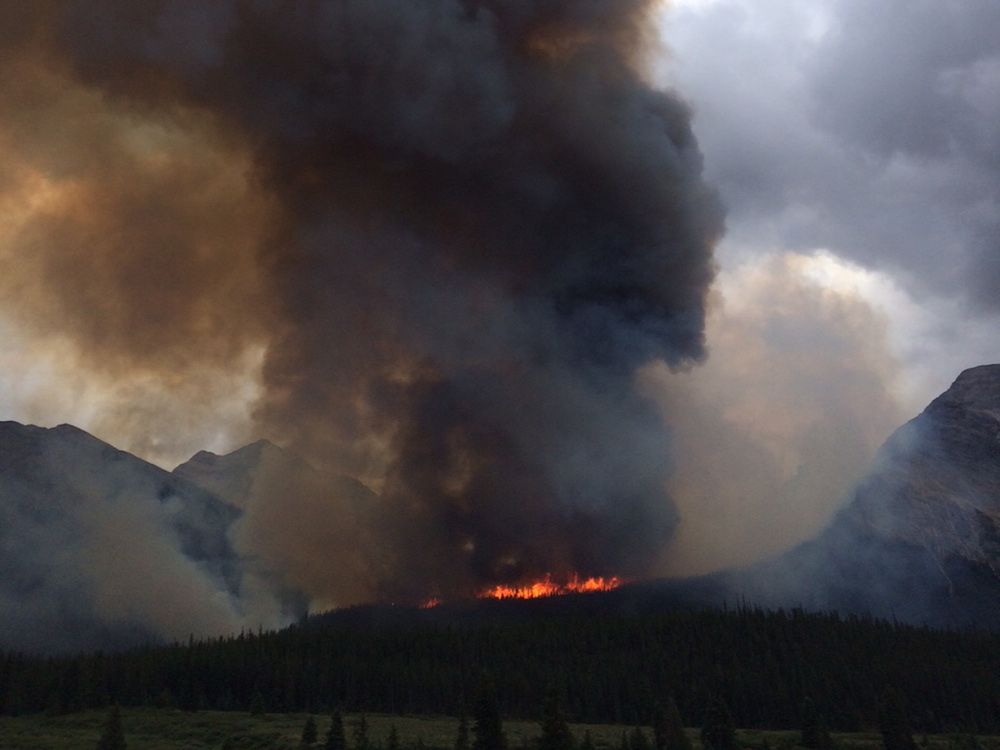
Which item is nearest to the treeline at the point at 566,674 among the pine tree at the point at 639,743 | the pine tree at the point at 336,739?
the pine tree at the point at 639,743

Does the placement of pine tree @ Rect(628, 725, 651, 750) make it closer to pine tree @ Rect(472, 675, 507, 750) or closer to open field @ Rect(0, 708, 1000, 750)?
open field @ Rect(0, 708, 1000, 750)

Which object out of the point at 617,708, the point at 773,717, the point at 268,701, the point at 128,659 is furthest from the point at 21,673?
the point at 773,717

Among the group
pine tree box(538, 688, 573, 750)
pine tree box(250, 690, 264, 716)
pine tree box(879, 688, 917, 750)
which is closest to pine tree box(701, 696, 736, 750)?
pine tree box(879, 688, 917, 750)

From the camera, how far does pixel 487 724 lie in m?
88.1

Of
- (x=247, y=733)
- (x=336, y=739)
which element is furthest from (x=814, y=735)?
(x=247, y=733)

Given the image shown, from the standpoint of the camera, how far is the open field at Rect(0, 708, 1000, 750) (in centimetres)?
9819

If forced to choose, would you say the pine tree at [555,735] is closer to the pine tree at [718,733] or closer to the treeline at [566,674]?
the pine tree at [718,733]

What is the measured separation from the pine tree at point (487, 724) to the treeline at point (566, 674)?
47272 mm

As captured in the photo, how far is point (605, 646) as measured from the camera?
170 meters

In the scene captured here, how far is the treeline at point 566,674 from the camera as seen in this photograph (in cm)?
13962

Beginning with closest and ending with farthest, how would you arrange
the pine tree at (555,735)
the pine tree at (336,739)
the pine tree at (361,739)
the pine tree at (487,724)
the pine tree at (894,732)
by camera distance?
the pine tree at (555,735), the pine tree at (487,724), the pine tree at (336,739), the pine tree at (361,739), the pine tree at (894,732)

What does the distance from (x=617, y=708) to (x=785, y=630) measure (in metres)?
60.2

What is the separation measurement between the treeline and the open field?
872cm

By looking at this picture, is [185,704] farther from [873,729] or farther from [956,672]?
[956,672]
